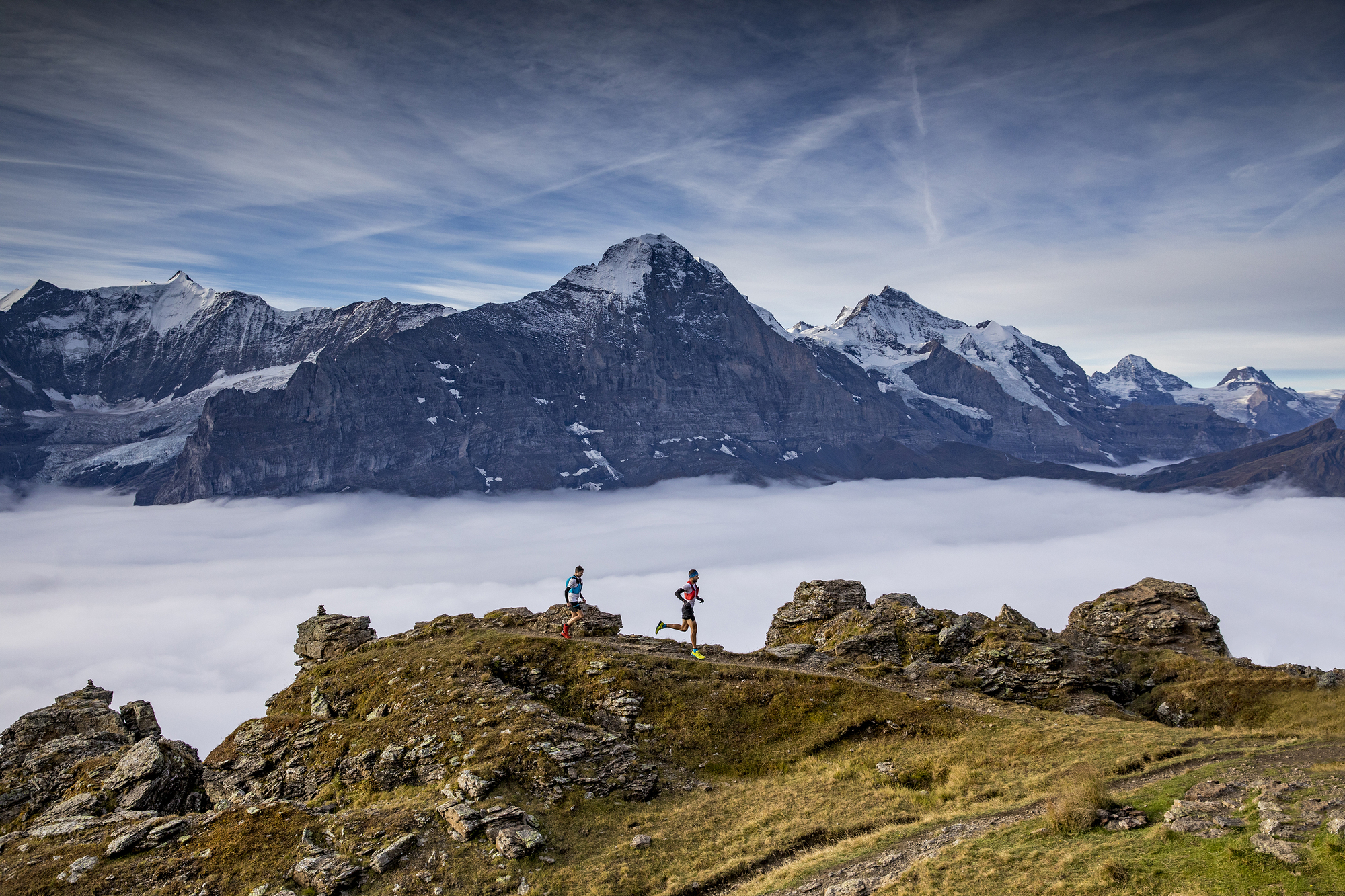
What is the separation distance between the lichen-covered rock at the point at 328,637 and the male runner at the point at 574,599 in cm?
1668

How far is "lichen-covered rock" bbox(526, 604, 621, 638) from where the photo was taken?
50.6m

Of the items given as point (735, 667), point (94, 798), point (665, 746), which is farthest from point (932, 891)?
point (94, 798)

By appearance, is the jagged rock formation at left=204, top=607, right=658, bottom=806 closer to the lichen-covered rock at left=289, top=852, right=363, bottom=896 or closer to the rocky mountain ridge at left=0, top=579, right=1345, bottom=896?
the rocky mountain ridge at left=0, top=579, right=1345, bottom=896

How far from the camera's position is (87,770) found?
3916cm

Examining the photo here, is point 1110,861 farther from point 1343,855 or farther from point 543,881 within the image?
point 543,881

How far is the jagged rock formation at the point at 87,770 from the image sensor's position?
34375mm

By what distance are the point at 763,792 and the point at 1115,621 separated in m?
38.0

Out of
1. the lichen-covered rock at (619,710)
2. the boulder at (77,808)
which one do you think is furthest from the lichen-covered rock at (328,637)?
the lichen-covered rock at (619,710)

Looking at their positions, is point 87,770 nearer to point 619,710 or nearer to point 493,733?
point 493,733

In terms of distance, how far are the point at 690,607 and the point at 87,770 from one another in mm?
34762

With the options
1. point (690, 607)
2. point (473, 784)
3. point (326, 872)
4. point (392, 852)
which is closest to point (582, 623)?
point (690, 607)

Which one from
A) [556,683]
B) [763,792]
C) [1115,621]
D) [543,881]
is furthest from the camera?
[1115,621]

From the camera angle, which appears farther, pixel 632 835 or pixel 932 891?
pixel 632 835

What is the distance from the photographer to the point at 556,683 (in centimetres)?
4206
